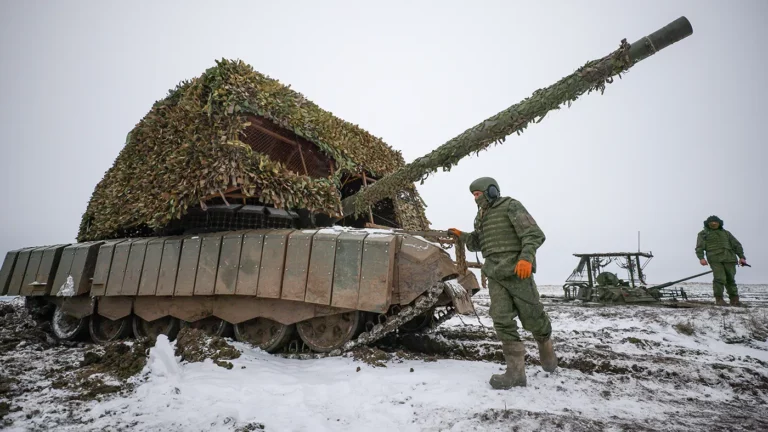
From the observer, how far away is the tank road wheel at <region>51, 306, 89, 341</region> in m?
7.35

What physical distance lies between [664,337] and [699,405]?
311 centimetres

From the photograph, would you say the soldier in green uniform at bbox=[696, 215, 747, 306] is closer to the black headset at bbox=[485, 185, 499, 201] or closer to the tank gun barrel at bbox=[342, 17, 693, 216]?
the tank gun barrel at bbox=[342, 17, 693, 216]

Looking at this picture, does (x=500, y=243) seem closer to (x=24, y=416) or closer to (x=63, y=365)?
(x=24, y=416)

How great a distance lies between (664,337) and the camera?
549cm

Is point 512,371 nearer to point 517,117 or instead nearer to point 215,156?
point 517,117

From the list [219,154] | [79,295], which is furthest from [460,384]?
[79,295]

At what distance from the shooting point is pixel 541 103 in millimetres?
4277

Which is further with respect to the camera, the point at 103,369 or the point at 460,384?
the point at 103,369

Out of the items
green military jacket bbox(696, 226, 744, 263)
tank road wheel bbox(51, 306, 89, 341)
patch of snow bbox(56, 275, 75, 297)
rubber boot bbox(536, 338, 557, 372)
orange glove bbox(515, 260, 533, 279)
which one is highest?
green military jacket bbox(696, 226, 744, 263)

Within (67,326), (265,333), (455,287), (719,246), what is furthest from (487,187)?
(67,326)

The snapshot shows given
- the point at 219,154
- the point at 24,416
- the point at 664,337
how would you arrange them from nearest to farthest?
the point at 24,416
the point at 664,337
the point at 219,154

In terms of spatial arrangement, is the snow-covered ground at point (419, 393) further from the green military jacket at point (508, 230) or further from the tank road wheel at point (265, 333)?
the green military jacket at point (508, 230)

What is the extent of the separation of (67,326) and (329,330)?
6.51 meters

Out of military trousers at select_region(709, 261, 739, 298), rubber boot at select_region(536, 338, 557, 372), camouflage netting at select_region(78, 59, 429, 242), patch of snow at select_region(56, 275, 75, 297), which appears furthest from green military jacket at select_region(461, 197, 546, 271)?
military trousers at select_region(709, 261, 739, 298)
